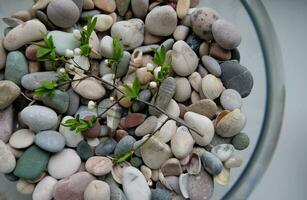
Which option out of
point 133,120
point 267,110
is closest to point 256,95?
point 267,110

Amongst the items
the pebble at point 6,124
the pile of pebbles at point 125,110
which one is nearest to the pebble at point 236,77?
the pile of pebbles at point 125,110

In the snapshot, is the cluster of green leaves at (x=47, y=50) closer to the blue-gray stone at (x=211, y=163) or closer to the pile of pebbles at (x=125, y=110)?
the pile of pebbles at (x=125, y=110)

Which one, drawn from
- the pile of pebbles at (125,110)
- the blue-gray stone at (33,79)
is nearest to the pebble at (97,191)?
the pile of pebbles at (125,110)

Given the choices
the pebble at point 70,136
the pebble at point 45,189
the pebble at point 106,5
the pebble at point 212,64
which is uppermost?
the pebble at point 212,64

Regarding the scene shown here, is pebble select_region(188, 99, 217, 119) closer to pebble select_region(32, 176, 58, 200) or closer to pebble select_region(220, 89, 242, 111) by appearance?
pebble select_region(220, 89, 242, 111)

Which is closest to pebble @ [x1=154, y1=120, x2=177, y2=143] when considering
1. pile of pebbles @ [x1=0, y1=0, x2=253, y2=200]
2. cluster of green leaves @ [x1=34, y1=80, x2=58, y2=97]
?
pile of pebbles @ [x1=0, y1=0, x2=253, y2=200]

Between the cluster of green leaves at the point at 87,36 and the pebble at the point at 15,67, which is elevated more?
the cluster of green leaves at the point at 87,36

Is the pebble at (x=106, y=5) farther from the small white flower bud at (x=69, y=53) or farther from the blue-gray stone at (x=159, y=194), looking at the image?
the blue-gray stone at (x=159, y=194)

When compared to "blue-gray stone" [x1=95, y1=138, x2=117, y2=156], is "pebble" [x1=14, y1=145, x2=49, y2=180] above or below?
below
